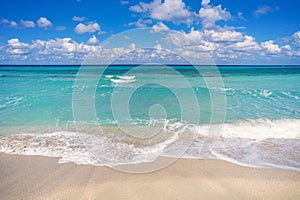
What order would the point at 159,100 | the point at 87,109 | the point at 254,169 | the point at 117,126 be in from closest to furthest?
1. the point at 254,169
2. the point at 117,126
3. the point at 87,109
4. the point at 159,100

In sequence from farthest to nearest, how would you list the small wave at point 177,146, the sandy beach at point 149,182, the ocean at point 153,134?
the ocean at point 153,134 < the small wave at point 177,146 < the sandy beach at point 149,182

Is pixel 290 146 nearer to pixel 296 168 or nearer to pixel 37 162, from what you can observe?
pixel 296 168

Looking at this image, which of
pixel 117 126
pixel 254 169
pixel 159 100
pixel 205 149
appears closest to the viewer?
pixel 254 169

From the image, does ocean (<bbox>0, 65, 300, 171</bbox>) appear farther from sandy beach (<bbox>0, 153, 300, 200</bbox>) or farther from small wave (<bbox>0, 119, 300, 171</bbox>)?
sandy beach (<bbox>0, 153, 300, 200</bbox>)

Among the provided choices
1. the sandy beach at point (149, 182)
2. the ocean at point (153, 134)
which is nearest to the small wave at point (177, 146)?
the ocean at point (153, 134)

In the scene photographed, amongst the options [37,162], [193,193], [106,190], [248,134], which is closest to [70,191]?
[106,190]

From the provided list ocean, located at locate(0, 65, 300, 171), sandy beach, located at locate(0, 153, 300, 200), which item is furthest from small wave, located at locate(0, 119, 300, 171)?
sandy beach, located at locate(0, 153, 300, 200)

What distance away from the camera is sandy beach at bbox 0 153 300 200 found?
461cm

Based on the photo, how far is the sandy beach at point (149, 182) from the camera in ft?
15.1

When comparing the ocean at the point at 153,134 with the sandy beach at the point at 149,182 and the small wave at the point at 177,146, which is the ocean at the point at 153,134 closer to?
the small wave at the point at 177,146

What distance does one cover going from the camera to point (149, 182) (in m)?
5.04

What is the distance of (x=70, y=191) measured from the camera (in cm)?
475

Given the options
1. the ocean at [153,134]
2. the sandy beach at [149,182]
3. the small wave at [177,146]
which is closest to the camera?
the sandy beach at [149,182]

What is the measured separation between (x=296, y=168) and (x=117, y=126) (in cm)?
668
